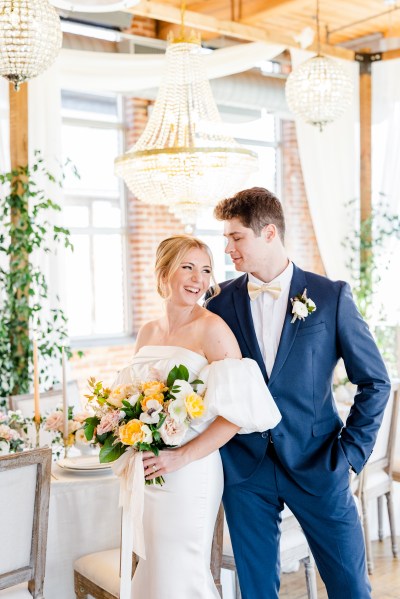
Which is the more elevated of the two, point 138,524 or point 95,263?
point 95,263

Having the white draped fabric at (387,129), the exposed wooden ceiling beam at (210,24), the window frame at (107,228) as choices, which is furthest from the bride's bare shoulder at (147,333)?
the white draped fabric at (387,129)

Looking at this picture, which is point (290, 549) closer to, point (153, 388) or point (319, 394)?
point (319, 394)

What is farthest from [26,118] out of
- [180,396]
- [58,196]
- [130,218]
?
[180,396]

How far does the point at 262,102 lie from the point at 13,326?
3.65 meters

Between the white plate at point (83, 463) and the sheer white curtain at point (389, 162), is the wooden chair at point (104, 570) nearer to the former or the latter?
the white plate at point (83, 463)

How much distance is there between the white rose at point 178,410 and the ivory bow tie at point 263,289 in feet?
1.60

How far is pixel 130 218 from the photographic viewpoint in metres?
7.43

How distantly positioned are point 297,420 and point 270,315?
1.23 feet

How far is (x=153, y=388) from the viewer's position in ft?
7.71

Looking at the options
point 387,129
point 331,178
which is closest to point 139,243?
point 331,178

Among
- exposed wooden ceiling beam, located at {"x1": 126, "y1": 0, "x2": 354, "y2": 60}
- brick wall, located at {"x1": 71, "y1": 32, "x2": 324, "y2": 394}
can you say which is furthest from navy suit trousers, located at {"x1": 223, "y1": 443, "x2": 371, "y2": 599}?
brick wall, located at {"x1": 71, "y1": 32, "x2": 324, "y2": 394}

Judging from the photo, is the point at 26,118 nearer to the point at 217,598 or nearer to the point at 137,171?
the point at 137,171

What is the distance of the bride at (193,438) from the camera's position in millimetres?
2395

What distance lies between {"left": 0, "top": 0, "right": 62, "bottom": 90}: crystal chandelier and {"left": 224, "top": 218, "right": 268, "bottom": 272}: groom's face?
→ 147 cm
